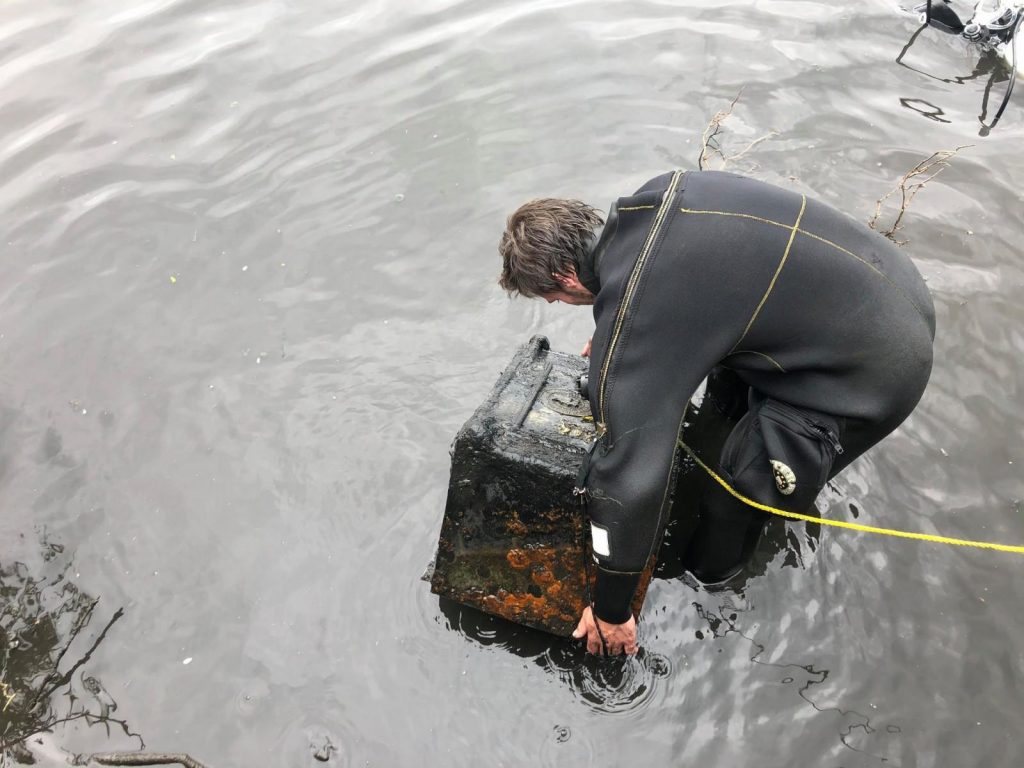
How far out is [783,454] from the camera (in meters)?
2.80

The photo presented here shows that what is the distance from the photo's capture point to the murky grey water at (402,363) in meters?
3.27

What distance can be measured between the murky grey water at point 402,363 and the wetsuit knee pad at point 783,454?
2.70 feet

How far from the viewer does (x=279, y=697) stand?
333cm

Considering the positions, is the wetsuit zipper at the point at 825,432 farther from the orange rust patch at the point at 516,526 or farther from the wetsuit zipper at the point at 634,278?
the orange rust patch at the point at 516,526

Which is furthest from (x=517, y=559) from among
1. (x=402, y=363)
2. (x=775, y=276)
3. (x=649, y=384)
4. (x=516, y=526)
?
(x=402, y=363)

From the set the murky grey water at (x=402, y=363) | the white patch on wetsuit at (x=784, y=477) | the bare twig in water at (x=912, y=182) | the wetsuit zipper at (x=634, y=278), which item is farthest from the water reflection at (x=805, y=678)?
the bare twig in water at (x=912, y=182)

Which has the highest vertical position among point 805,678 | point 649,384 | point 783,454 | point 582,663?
point 649,384

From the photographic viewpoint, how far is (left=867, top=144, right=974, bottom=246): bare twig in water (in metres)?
5.08

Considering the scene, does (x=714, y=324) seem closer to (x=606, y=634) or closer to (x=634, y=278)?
(x=634, y=278)

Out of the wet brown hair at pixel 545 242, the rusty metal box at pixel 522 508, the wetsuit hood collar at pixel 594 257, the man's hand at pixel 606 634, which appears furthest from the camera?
the rusty metal box at pixel 522 508

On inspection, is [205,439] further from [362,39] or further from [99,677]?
[362,39]

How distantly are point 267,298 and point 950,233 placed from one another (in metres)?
4.53

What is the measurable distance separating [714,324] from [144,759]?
2.82m

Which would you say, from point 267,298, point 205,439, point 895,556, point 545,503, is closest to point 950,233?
point 895,556
